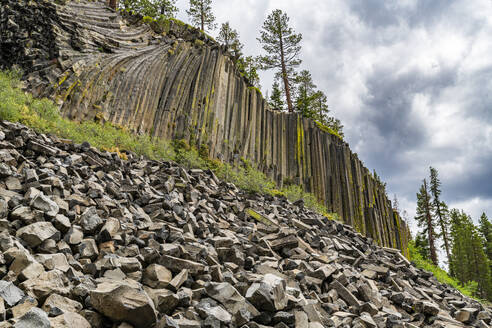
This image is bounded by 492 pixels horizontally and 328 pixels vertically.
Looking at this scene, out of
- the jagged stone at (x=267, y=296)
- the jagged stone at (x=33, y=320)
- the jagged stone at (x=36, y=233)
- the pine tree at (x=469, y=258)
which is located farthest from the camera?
the pine tree at (x=469, y=258)

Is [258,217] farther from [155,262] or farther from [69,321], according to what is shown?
[69,321]

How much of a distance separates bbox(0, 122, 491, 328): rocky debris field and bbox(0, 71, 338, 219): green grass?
1.41 metres

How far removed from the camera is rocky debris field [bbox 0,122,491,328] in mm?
2965

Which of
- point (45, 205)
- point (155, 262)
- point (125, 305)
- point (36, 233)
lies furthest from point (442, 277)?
point (36, 233)

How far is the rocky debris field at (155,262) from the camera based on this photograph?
9.73 ft

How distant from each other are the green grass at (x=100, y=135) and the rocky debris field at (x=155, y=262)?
1.41 meters

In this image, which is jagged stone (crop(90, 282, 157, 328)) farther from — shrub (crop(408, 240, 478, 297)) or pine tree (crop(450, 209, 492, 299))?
pine tree (crop(450, 209, 492, 299))

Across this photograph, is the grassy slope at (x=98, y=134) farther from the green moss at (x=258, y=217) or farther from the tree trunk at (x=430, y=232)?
the tree trunk at (x=430, y=232)

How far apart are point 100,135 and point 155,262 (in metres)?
8.01

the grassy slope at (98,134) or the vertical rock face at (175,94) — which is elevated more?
the vertical rock face at (175,94)

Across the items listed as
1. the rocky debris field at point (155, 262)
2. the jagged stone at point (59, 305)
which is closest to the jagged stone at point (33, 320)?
the rocky debris field at point (155, 262)

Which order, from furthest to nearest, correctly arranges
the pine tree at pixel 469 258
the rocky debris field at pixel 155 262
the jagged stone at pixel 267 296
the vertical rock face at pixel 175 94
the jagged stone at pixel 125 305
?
the pine tree at pixel 469 258
the vertical rock face at pixel 175 94
the jagged stone at pixel 267 296
the rocky debris field at pixel 155 262
the jagged stone at pixel 125 305

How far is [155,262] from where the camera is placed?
418 cm

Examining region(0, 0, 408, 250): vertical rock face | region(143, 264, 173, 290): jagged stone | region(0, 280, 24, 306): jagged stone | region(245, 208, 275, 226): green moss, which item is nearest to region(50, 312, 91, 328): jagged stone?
region(0, 280, 24, 306): jagged stone
